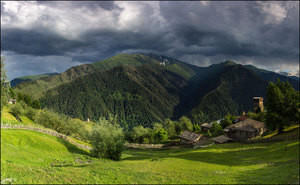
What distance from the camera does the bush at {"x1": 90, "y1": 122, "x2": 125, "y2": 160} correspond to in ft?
155

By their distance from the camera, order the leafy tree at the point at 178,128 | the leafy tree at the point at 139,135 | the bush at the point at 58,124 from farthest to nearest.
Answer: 1. the leafy tree at the point at 178,128
2. the leafy tree at the point at 139,135
3. the bush at the point at 58,124

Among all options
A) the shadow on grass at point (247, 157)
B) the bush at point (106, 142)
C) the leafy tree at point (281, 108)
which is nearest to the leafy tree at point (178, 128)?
the leafy tree at point (281, 108)

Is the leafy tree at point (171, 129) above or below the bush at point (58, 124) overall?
below

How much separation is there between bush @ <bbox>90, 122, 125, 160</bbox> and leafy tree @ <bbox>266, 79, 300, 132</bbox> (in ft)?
185

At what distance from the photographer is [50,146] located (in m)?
47.5

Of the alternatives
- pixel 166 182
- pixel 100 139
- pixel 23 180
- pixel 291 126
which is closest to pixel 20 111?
pixel 100 139

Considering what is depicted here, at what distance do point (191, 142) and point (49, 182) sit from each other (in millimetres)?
94204

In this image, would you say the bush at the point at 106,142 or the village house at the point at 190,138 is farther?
the village house at the point at 190,138

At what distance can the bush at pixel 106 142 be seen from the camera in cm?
4734

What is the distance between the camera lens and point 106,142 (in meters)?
47.4

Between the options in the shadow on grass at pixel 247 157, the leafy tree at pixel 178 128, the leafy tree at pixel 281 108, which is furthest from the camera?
the leafy tree at pixel 178 128

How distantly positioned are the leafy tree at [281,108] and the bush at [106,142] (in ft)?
185

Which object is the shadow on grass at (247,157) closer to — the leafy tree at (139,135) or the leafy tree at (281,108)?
the leafy tree at (281,108)

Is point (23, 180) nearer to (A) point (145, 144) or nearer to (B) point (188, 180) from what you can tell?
(B) point (188, 180)
